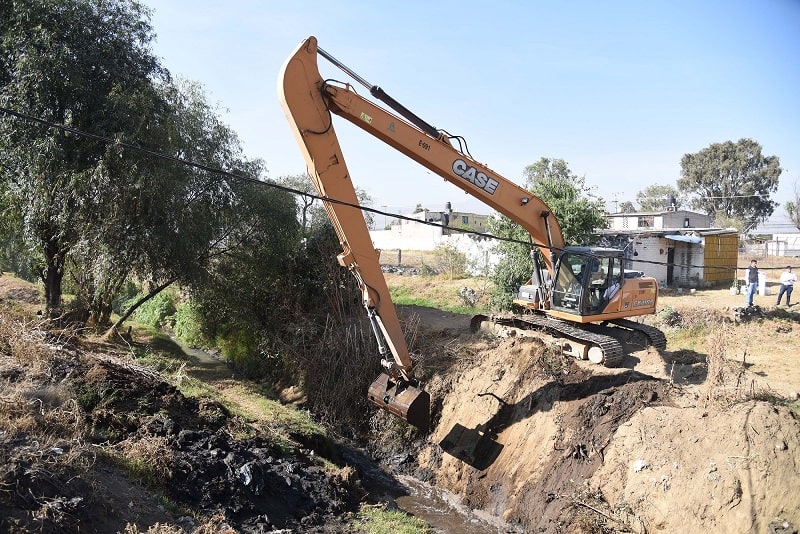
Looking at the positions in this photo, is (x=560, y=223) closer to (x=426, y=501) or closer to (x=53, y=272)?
(x=426, y=501)

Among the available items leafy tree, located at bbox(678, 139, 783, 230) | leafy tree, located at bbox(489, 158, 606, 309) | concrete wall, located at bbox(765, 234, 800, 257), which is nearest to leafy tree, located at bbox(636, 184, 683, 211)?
leafy tree, located at bbox(678, 139, 783, 230)

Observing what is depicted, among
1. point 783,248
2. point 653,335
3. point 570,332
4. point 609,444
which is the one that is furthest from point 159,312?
point 783,248

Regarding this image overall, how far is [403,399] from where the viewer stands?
854 cm

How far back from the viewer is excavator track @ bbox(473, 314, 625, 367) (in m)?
10.2

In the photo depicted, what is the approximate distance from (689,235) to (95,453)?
1111 inches

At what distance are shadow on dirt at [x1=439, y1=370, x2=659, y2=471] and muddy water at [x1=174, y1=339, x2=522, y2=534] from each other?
78cm

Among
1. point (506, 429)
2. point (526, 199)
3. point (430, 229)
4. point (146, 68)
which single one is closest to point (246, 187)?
point (146, 68)

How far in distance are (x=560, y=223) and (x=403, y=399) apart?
9691 millimetres

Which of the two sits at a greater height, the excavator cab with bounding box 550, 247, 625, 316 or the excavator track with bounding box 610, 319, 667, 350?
the excavator cab with bounding box 550, 247, 625, 316

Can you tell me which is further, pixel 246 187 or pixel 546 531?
pixel 246 187

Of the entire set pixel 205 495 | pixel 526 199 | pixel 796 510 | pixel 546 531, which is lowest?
pixel 546 531

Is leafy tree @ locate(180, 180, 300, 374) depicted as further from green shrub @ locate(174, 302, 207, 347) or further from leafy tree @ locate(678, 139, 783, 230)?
leafy tree @ locate(678, 139, 783, 230)

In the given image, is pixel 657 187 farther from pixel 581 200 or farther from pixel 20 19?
pixel 20 19

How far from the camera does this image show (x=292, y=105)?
8.12 meters
